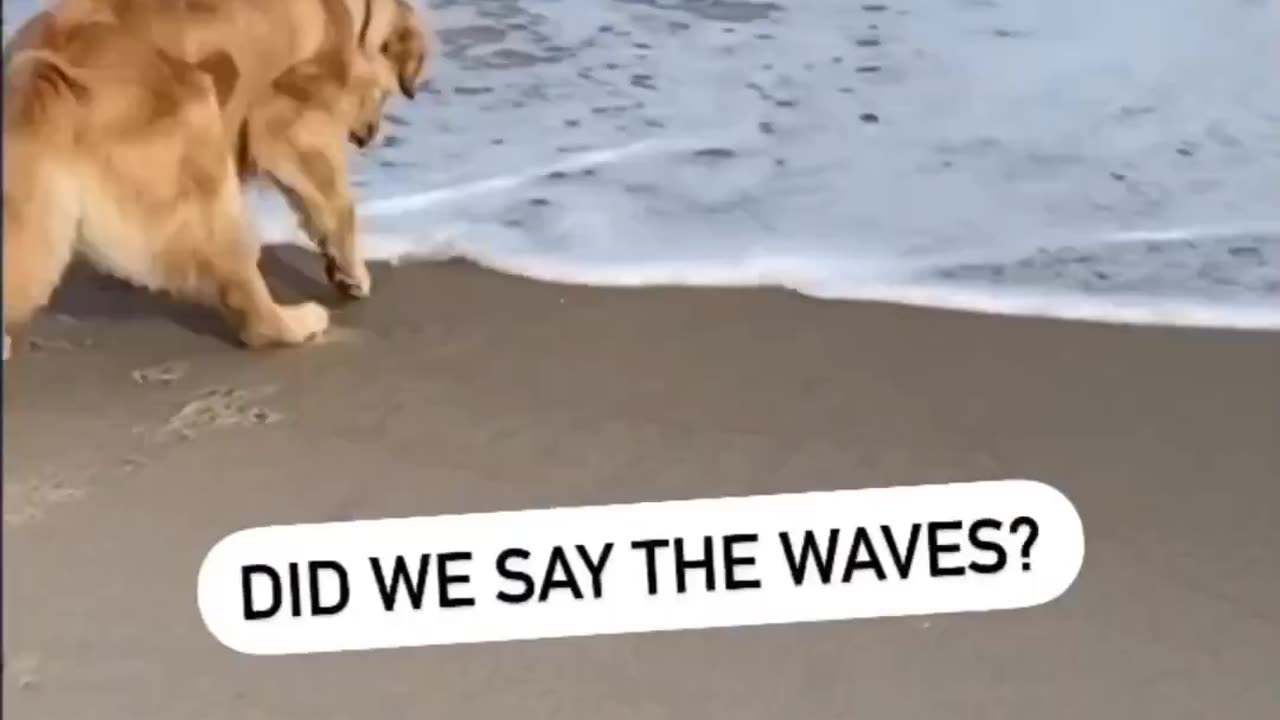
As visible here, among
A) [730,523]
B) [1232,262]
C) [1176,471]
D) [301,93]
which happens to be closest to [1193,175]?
[1232,262]

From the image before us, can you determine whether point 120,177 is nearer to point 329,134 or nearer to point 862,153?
point 329,134

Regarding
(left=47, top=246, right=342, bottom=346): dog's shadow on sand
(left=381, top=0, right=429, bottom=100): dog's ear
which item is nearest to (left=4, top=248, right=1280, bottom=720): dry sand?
(left=47, top=246, right=342, bottom=346): dog's shadow on sand

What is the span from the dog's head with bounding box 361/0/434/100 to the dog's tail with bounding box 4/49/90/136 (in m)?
0.15

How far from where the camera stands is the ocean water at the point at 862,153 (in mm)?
807

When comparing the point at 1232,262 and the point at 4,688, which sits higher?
the point at 1232,262

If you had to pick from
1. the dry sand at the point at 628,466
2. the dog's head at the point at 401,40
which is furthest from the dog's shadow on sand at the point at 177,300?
the dog's head at the point at 401,40

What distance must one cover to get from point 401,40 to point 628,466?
10.4 inches

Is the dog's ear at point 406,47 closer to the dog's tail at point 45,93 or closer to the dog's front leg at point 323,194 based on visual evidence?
the dog's front leg at point 323,194

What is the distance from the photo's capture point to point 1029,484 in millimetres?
803

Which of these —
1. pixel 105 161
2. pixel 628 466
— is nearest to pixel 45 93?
pixel 105 161

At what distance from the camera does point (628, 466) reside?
2.58ft

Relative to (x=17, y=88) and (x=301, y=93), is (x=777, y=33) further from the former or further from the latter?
(x=17, y=88)

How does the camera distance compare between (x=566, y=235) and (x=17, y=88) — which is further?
(x=566, y=235)

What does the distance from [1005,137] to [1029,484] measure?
0.67 ft
